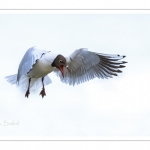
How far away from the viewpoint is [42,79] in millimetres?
4992

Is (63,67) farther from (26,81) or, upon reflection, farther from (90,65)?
(26,81)

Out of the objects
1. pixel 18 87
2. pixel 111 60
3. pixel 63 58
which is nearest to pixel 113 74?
pixel 111 60

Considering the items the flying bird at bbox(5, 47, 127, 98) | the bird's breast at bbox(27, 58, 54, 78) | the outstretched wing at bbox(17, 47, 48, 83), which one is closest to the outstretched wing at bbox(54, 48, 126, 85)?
the flying bird at bbox(5, 47, 127, 98)

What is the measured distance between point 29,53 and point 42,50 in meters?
0.18

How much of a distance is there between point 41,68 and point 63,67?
6.9 inches

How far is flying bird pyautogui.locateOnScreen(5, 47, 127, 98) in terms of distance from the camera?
4.53m

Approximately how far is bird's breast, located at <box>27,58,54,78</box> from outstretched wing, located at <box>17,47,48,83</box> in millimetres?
62

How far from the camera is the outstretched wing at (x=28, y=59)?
4402 millimetres

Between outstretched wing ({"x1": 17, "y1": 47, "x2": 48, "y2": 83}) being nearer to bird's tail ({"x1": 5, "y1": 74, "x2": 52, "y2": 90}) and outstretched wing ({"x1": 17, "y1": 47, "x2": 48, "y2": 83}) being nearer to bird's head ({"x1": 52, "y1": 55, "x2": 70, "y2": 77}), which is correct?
bird's head ({"x1": 52, "y1": 55, "x2": 70, "y2": 77})

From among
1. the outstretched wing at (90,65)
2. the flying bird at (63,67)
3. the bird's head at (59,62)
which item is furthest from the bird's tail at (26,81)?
the bird's head at (59,62)

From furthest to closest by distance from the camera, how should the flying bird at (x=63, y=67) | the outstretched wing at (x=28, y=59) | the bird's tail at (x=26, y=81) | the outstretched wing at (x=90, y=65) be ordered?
the bird's tail at (x=26, y=81) < the outstretched wing at (x=90, y=65) < the flying bird at (x=63, y=67) < the outstretched wing at (x=28, y=59)

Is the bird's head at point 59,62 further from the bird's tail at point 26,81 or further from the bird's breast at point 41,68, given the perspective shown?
the bird's tail at point 26,81

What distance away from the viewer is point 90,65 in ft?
15.8

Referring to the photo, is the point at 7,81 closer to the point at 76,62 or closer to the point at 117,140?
the point at 76,62
